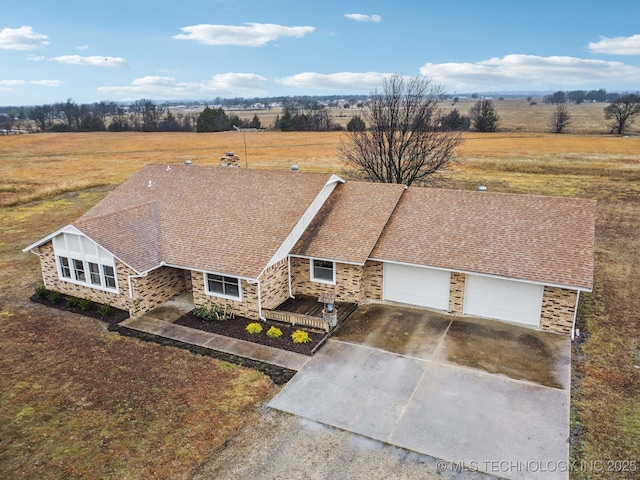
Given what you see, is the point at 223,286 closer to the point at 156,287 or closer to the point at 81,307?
the point at 156,287

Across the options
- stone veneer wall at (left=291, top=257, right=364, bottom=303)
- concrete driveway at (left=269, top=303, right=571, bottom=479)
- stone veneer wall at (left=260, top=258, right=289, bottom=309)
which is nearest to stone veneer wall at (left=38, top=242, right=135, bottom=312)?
stone veneer wall at (left=260, top=258, right=289, bottom=309)

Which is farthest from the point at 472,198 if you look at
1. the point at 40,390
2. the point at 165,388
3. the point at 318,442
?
the point at 40,390

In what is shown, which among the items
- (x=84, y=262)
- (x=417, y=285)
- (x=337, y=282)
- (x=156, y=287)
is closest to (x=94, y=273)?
(x=84, y=262)

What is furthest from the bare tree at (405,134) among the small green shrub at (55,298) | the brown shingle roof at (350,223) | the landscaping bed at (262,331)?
the small green shrub at (55,298)

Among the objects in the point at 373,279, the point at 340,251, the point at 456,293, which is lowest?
the point at 456,293

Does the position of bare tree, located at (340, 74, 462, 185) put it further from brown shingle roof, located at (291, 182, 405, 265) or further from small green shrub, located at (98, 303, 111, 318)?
small green shrub, located at (98, 303, 111, 318)
